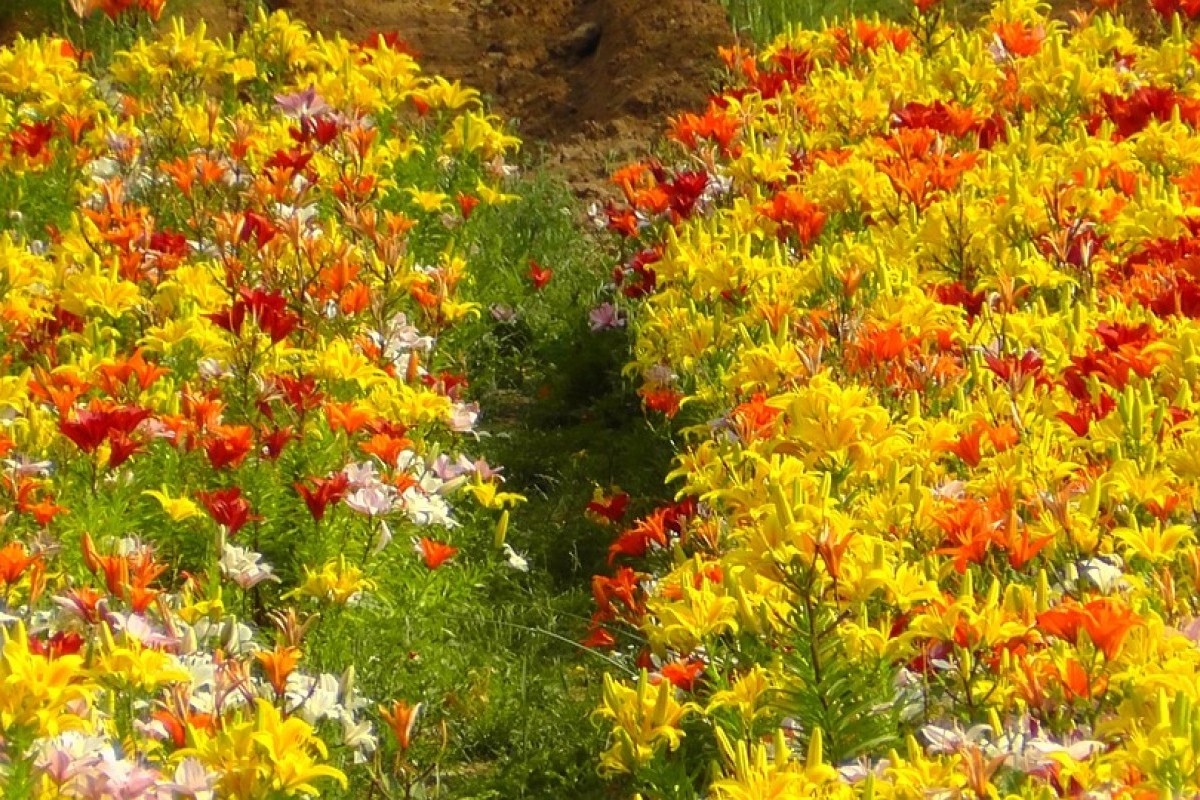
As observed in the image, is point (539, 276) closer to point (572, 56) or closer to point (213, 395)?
point (213, 395)

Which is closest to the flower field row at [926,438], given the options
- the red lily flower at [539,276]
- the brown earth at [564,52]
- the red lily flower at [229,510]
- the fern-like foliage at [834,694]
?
the fern-like foliage at [834,694]

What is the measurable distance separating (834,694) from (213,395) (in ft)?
7.39

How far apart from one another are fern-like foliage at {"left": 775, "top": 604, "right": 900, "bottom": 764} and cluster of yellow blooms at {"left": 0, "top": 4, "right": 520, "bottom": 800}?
0.63 m

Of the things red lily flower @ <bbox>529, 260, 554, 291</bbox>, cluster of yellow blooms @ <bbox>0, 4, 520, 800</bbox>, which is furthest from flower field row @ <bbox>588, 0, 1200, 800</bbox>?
cluster of yellow blooms @ <bbox>0, 4, 520, 800</bbox>

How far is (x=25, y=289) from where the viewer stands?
16.1ft

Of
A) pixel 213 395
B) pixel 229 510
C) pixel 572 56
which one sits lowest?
pixel 572 56

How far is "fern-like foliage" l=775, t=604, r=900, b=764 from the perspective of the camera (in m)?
2.70

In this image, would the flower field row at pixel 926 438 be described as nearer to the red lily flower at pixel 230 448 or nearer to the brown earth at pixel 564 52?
the red lily flower at pixel 230 448

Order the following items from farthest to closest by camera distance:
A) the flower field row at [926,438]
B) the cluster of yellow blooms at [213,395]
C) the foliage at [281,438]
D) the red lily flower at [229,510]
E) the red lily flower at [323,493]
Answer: the red lily flower at [323,493] → the red lily flower at [229,510] → the foliage at [281,438] → the cluster of yellow blooms at [213,395] → the flower field row at [926,438]

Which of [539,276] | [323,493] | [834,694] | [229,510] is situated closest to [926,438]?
[834,694]

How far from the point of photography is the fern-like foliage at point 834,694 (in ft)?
8.86

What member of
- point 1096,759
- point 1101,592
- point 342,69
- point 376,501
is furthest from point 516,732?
point 342,69

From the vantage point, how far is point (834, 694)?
2.72 meters

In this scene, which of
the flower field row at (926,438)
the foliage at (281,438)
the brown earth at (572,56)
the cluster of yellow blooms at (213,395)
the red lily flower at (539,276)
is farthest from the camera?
the brown earth at (572,56)
